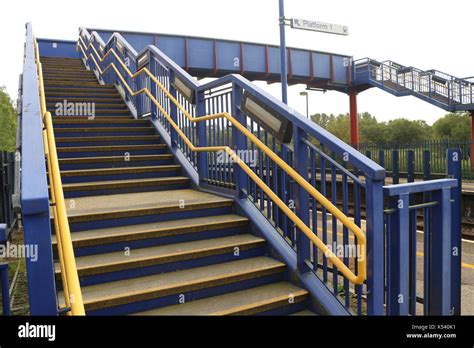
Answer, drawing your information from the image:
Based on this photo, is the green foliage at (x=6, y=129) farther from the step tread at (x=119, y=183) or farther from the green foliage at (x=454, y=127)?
the green foliage at (x=454, y=127)

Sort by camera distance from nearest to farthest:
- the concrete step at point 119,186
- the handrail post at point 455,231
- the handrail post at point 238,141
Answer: the handrail post at point 455,231
the handrail post at point 238,141
the concrete step at point 119,186

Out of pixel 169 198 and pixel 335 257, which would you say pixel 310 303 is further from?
pixel 169 198

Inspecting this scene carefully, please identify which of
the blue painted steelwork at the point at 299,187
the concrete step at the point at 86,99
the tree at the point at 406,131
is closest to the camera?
the blue painted steelwork at the point at 299,187

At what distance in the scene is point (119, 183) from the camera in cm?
529

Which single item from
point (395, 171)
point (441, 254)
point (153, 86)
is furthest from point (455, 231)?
point (153, 86)

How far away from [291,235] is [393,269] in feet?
3.87

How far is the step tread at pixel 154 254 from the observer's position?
3.51m

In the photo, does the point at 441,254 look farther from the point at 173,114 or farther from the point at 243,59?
the point at 243,59

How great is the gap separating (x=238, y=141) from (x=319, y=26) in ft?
21.1

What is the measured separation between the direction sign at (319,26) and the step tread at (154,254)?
706cm

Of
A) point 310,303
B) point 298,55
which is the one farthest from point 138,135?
point 298,55

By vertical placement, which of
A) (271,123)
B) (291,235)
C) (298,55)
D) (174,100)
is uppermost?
(298,55)

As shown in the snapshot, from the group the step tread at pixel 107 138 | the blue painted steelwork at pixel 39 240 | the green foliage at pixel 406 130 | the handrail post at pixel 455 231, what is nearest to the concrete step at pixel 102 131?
the step tread at pixel 107 138
